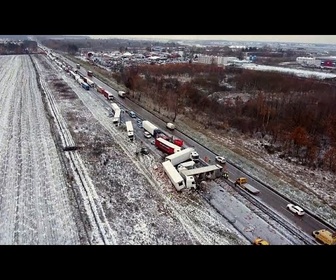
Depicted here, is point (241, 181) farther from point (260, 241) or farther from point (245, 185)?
point (260, 241)

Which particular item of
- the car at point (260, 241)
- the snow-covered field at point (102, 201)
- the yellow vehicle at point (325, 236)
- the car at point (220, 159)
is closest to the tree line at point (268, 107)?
the car at point (220, 159)

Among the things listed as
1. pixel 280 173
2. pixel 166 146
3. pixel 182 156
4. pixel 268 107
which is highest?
pixel 268 107

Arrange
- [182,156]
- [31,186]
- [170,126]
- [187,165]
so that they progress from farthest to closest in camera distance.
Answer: [170,126] → [182,156] → [187,165] → [31,186]

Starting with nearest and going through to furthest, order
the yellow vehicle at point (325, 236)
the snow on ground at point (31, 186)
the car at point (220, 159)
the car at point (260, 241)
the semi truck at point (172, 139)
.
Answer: the car at point (260, 241) → the yellow vehicle at point (325, 236) → the snow on ground at point (31, 186) → the car at point (220, 159) → the semi truck at point (172, 139)

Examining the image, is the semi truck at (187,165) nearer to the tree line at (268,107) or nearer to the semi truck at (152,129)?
the semi truck at (152,129)

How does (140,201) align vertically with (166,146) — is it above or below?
below

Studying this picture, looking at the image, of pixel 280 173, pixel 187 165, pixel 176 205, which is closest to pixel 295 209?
pixel 280 173

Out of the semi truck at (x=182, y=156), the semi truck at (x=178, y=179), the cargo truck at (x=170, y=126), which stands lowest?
the semi truck at (x=178, y=179)
